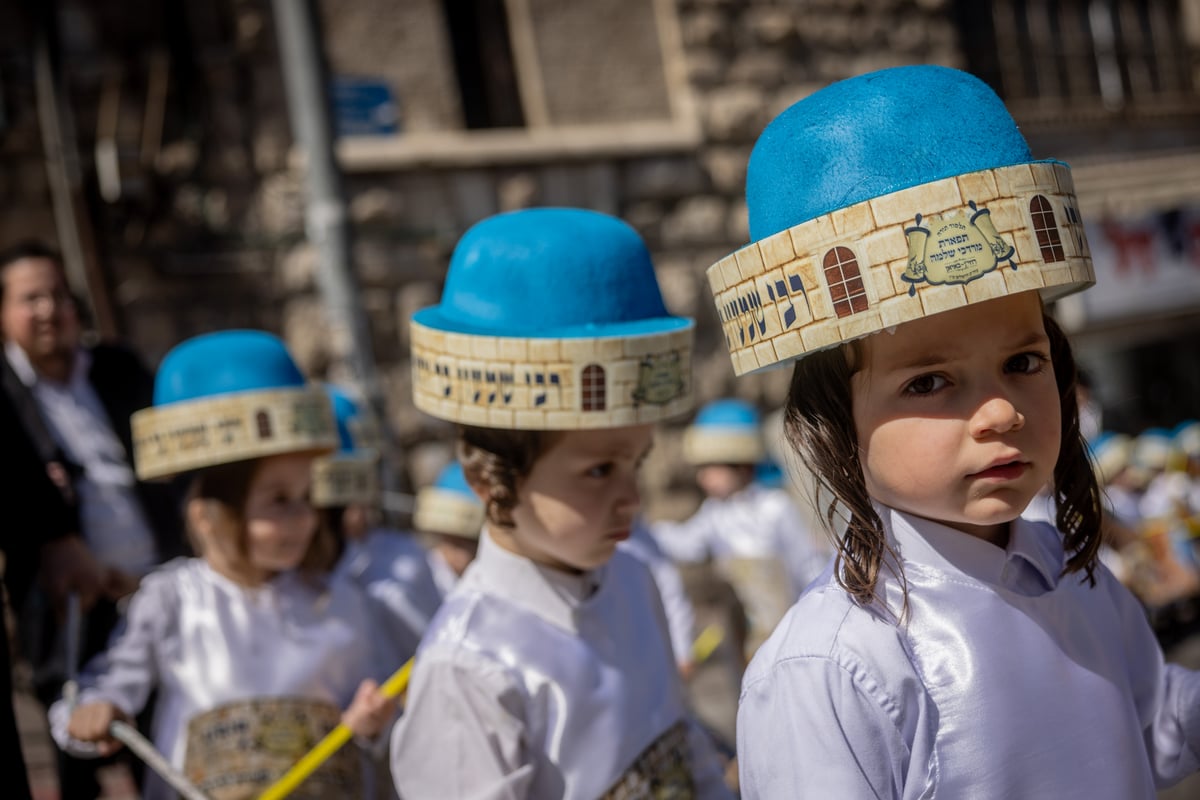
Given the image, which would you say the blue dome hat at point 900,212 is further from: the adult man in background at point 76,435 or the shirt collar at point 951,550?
the adult man in background at point 76,435

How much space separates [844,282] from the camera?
1492mm

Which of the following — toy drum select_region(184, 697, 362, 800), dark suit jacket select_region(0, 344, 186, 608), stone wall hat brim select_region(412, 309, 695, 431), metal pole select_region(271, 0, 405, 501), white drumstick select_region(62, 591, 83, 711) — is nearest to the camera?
stone wall hat brim select_region(412, 309, 695, 431)

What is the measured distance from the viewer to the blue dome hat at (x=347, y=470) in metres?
4.04

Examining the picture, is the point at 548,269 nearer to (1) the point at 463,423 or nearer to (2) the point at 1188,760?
(1) the point at 463,423

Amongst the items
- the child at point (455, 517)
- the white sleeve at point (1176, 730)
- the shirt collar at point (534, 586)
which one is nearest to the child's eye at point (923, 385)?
the white sleeve at point (1176, 730)

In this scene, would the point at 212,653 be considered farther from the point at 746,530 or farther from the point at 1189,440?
the point at 1189,440

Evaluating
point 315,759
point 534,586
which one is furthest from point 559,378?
point 315,759

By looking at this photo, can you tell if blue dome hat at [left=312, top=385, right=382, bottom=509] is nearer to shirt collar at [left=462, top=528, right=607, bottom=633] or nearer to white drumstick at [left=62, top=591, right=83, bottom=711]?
white drumstick at [left=62, top=591, right=83, bottom=711]

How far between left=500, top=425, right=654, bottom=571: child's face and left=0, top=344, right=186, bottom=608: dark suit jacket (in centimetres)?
175

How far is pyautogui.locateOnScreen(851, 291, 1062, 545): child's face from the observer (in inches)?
60.2

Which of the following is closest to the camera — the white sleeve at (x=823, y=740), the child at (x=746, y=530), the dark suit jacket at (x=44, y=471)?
the white sleeve at (x=823, y=740)

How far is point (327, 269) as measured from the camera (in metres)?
6.14

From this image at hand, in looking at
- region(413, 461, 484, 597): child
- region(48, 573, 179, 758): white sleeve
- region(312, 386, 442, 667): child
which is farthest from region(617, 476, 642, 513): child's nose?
region(413, 461, 484, 597): child

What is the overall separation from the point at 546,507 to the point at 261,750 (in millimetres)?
1096
